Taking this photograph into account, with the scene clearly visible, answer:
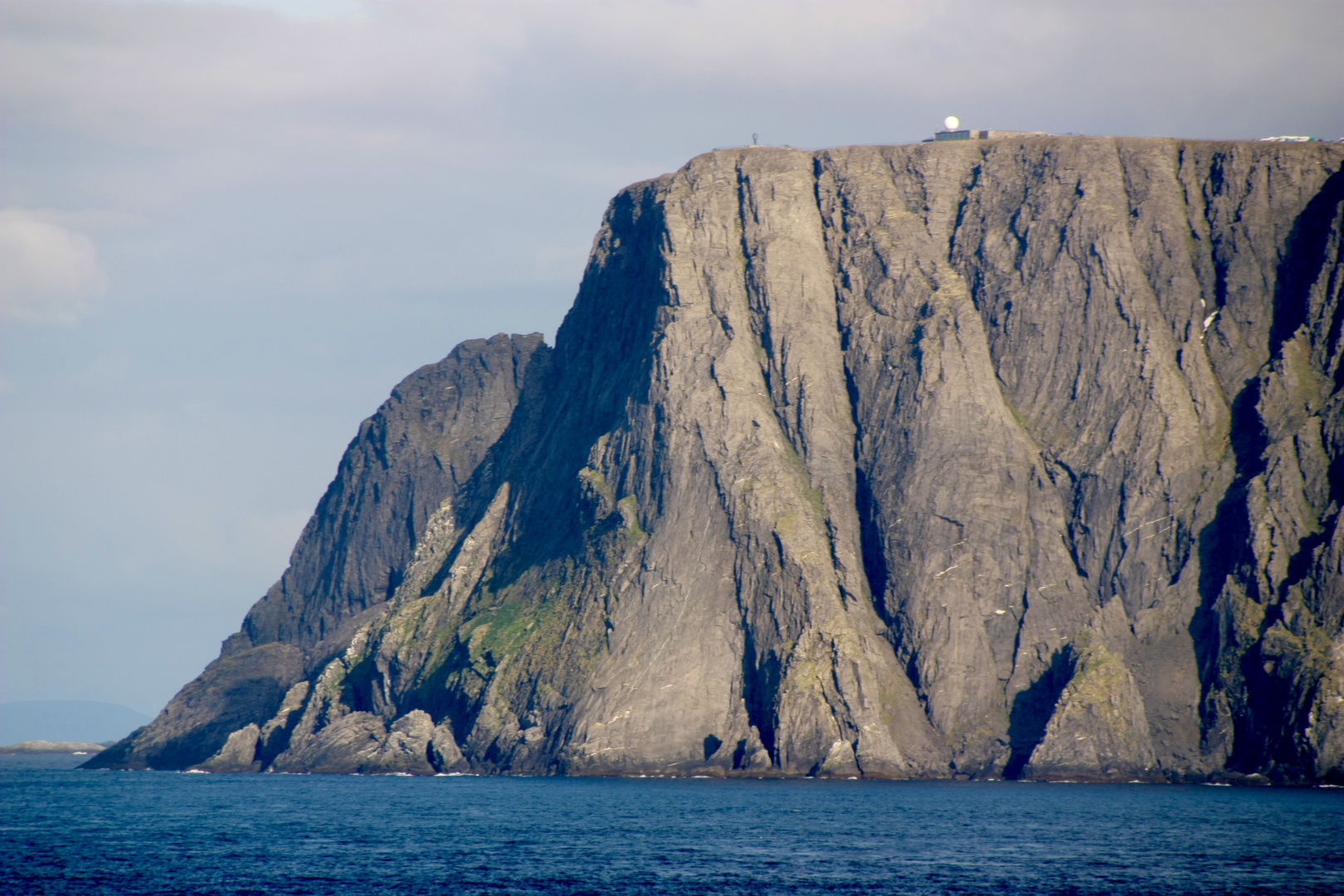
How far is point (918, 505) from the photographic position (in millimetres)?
164375

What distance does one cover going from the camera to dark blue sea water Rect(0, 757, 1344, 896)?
247ft

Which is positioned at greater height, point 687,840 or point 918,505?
point 918,505

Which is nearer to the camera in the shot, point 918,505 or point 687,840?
point 687,840

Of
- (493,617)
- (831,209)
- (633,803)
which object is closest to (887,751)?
(633,803)

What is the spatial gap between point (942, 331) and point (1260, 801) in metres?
71.4

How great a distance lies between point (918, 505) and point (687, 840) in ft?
259

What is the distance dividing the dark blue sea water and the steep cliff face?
12889 mm

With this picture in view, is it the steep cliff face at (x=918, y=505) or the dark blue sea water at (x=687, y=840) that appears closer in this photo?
the dark blue sea water at (x=687, y=840)

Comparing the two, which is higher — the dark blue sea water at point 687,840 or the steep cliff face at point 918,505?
the steep cliff face at point 918,505

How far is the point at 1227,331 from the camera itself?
557 ft

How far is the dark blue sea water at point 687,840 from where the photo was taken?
75188 mm

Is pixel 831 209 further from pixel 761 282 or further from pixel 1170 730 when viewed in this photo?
pixel 1170 730

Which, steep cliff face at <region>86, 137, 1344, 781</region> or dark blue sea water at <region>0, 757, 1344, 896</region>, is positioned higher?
steep cliff face at <region>86, 137, 1344, 781</region>

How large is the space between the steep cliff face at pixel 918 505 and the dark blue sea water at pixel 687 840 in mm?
12889
